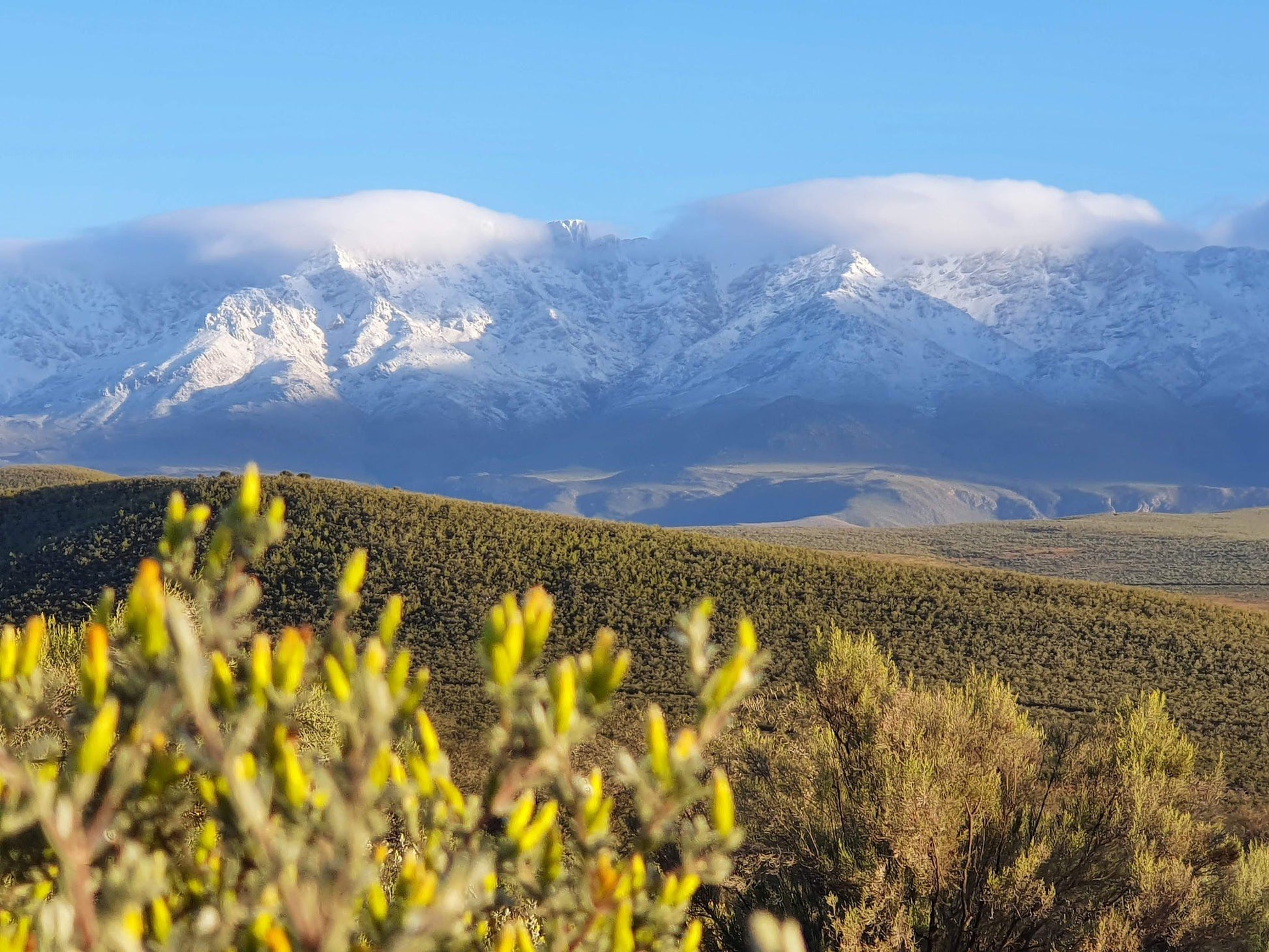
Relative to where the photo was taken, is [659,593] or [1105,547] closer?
[659,593]

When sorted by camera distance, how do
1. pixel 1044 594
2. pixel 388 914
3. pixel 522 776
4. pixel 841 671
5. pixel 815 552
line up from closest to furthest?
pixel 522 776 → pixel 388 914 → pixel 841 671 → pixel 1044 594 → pixel 815 552

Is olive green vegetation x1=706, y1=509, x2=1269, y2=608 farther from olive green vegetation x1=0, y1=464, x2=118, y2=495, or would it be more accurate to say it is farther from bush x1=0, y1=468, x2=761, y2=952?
bush x1=0, y1=468, x2=761, y2=952

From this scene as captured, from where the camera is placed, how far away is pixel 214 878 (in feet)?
13.2

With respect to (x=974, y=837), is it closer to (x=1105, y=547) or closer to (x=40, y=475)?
(x=40, y=475)

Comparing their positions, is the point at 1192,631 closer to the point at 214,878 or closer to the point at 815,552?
the point at 815,552

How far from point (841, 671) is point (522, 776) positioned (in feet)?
46.0

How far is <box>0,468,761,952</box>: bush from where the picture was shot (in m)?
2.67

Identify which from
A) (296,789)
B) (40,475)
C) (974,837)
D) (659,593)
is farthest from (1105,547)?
(296,789)

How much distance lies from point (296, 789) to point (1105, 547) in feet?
371

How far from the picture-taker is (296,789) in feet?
9.91

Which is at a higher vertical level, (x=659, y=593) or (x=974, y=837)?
(x=659, y=593)

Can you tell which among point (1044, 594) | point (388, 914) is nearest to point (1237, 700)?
point (1044, 594)

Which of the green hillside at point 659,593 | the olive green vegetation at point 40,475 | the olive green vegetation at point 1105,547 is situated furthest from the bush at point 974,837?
the olive green vegetation at point 40,475

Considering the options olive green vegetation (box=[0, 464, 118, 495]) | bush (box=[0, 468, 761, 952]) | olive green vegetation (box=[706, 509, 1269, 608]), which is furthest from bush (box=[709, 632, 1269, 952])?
olive green vegetation (box=[0, 464, 118, 495])
